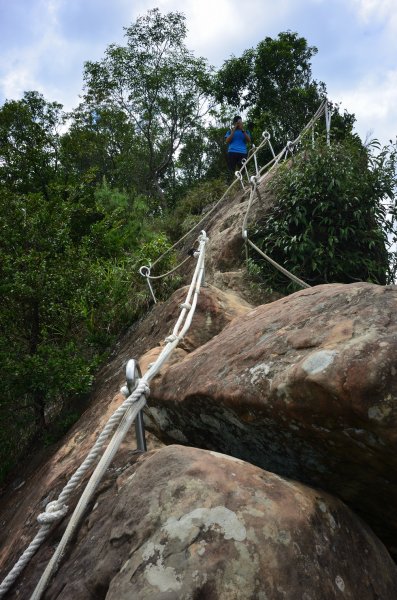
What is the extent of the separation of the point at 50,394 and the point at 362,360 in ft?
12.3

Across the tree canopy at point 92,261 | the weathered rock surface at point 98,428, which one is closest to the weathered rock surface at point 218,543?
the weathered rock surface at point 98,428

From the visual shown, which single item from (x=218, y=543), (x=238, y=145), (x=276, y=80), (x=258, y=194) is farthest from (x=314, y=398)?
(x=276, y=80)

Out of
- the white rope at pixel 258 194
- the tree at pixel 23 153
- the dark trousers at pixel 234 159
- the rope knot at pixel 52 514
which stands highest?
the tree at pixel 23 153

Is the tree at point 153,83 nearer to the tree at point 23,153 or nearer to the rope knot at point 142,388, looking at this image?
the tree at point 23,153

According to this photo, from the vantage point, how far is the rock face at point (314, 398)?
1.48m

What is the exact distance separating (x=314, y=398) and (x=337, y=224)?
3834mm

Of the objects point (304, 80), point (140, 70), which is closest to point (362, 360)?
point (304, 80)

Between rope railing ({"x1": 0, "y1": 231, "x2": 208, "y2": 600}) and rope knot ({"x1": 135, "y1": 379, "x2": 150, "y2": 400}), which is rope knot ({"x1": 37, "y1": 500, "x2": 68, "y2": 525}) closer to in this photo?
rope railing ({"x1": 0, "y1": 231, "x2": 208, "y2": 600})

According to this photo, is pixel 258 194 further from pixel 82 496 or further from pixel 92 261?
pixel 82 496

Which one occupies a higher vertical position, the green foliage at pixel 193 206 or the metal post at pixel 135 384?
the green foliage at pixel 193 206

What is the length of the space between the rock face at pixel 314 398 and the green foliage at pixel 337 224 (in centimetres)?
280

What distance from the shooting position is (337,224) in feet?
16.6

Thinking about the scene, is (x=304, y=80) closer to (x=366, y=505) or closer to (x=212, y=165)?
(x=212, y=165)

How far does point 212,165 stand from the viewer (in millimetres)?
16641
